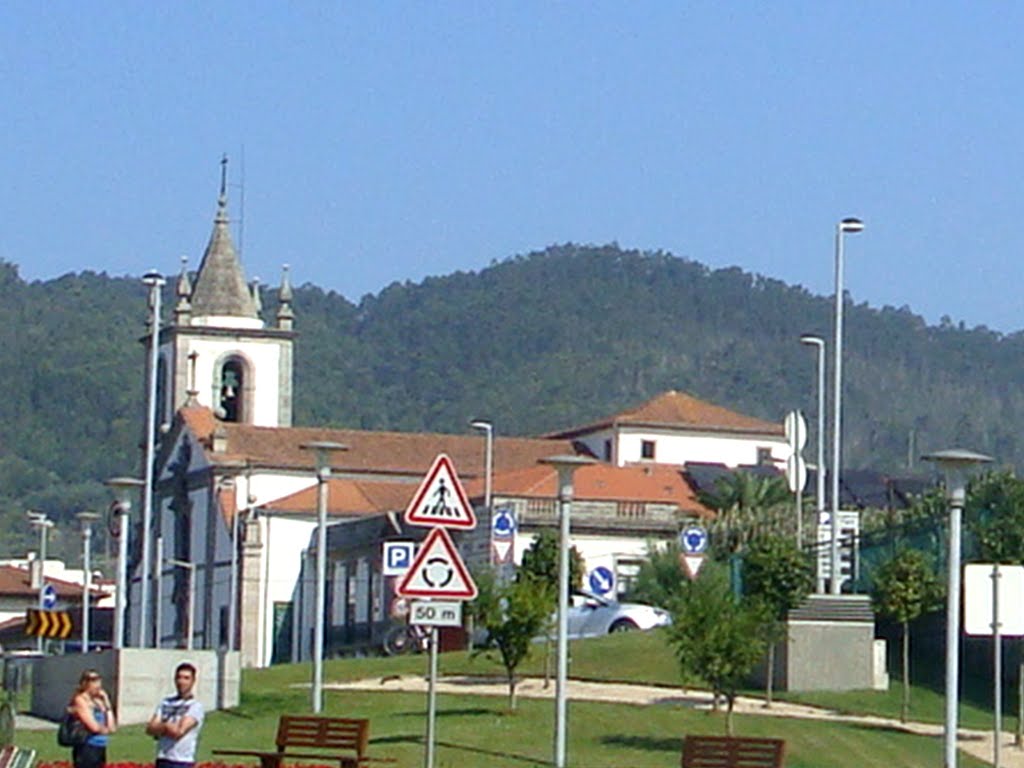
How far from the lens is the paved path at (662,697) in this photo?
37.5 meters

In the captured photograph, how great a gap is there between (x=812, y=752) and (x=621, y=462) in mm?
79232

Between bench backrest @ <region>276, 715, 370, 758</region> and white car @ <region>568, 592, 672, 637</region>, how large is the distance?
3028 cm

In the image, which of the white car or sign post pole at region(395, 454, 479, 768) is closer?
sign post pole at region(395, 454, 479, 768)

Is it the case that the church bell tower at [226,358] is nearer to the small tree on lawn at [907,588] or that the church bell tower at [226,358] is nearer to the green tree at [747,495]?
the green tree at [747,495]

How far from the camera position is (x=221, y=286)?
4830 inches

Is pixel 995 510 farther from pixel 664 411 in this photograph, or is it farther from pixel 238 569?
pixel 664 411

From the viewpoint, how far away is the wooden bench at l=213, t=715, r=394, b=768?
29594 millimetres

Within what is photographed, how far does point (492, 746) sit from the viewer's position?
3428 cm

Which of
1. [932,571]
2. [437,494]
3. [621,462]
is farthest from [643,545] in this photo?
[437,494]

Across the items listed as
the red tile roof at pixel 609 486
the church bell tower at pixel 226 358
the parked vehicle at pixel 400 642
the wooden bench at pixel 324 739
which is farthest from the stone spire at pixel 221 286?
the wooden bench at pixel 324 739

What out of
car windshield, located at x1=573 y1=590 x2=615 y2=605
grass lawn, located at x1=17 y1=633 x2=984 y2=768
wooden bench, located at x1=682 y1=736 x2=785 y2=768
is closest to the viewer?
wooden bench, located at x1=682 y1=736 x2=785 y2=768

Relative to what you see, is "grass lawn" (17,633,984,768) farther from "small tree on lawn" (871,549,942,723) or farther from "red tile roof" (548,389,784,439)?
"red tile roof" (548,389,784,439)

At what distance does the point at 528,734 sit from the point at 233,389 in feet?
281

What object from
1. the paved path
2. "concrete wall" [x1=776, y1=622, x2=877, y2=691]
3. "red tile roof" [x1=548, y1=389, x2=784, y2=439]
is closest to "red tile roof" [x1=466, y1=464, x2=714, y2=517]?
"red tile roof" [x1=548, y1=389, x2=784, y2=439]
